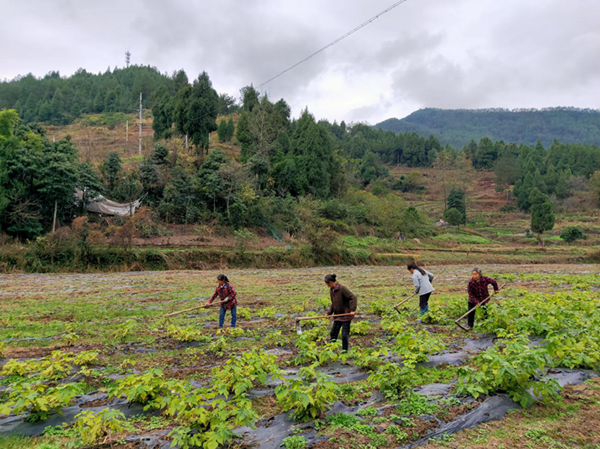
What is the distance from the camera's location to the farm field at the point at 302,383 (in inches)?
187

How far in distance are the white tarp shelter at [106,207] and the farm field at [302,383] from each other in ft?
71.0

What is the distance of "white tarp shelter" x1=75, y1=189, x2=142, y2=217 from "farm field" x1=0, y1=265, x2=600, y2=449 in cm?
2165

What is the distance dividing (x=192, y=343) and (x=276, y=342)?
75.5 inches

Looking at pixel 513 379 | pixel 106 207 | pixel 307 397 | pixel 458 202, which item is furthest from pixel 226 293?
pixel 458 202

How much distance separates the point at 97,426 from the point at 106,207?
31.1 metres

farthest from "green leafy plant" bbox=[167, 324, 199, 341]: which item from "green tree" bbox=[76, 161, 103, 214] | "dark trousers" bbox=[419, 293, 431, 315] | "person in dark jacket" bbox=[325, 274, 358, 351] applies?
"green tree" bbox=[76, 161, 103, 214]

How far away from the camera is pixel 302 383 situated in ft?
17.4

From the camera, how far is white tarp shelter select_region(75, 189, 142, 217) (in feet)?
104

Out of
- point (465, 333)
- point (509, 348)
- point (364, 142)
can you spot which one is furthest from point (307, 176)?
point (364, 142)

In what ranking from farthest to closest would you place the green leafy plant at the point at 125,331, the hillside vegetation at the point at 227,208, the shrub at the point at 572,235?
the shrub at the point at 572,235 < the hillside vegetation at the point at 227,208 < the green leafy plant at the point at 125,331

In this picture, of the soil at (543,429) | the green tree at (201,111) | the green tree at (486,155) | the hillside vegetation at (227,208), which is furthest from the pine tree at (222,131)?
the green tree at (486,155)

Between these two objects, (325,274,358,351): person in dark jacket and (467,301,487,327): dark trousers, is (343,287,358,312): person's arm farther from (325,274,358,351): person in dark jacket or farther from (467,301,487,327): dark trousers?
(467,301,487,327): dark trousers

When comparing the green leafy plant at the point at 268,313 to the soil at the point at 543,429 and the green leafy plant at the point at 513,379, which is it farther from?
the soil at the point at 543,429

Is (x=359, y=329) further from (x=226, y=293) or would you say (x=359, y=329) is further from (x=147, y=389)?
(x=147, y=389)
